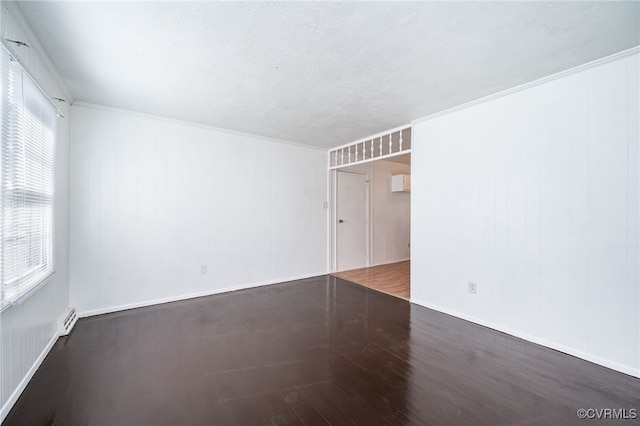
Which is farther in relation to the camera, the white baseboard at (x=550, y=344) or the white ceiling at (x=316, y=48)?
the white baseboard at (x=550, y=344)

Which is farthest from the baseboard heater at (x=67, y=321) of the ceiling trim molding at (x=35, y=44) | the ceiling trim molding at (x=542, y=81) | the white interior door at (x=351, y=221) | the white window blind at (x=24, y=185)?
the ceiling trim molding at (x=542, y=81)

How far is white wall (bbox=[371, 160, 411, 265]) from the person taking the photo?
579 cm

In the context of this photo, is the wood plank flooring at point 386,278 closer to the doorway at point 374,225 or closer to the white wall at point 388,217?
the doorway at point 374,225

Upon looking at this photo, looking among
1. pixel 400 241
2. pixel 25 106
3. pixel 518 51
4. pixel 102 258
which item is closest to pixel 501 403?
pixel 518 51

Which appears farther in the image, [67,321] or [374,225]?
[374,225]

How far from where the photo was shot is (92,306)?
3023mm

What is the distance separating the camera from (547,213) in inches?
93.7

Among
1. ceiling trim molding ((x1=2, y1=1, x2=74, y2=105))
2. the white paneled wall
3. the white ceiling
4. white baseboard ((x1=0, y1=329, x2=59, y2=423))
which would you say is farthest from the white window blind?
the white paneled wall

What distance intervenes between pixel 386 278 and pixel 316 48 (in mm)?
3821

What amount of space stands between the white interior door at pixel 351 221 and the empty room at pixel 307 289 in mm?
1367

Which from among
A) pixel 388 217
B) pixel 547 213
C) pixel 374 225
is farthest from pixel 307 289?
pixel 547 213

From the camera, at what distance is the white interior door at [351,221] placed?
5.22 m

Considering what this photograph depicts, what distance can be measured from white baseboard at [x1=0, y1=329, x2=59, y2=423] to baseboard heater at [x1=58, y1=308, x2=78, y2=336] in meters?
0.08

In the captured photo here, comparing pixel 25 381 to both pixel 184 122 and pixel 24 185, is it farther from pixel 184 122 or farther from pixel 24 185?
pixel 184 122
